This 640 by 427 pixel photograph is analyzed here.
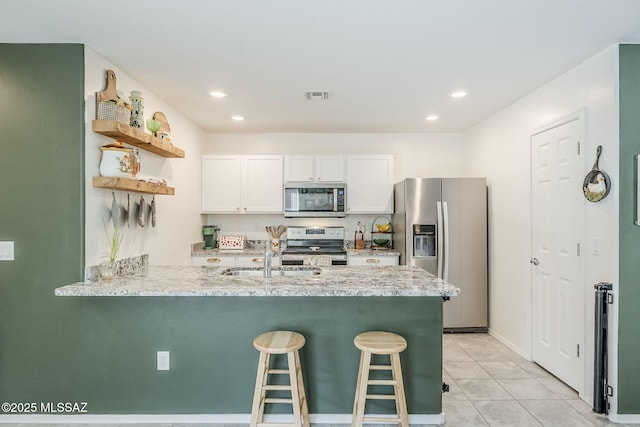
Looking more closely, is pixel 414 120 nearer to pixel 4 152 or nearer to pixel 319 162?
pixel 319 162

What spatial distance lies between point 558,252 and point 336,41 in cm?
235

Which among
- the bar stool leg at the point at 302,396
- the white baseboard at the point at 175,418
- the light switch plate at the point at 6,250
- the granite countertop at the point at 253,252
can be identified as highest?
the light switch plate at the point at 6,250

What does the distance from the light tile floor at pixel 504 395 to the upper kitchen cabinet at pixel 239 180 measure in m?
2.71

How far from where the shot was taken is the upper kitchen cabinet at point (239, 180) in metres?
4.55

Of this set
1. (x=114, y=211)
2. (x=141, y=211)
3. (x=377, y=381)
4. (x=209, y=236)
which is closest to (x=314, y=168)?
(x=209, y=236)

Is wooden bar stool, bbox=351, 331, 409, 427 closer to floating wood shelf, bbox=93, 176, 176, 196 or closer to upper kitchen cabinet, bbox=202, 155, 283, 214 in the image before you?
floating wood shelf, bbox=93, 176, 176, 196

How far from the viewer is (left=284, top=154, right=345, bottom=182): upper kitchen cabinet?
4.55 metres

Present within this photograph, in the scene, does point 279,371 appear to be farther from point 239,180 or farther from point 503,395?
point 239,180

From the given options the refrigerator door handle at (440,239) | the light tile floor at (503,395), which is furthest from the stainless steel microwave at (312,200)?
the light tile floor at (503,395)

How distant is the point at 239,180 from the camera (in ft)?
15.0

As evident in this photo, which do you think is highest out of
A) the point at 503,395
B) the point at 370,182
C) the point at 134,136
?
the point at 134,136

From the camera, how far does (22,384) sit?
7.55 feet

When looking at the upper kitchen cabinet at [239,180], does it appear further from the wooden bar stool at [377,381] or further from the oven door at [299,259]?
the wooden bar stool at [377,381]

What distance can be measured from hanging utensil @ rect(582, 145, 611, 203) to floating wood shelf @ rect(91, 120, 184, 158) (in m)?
3.18
